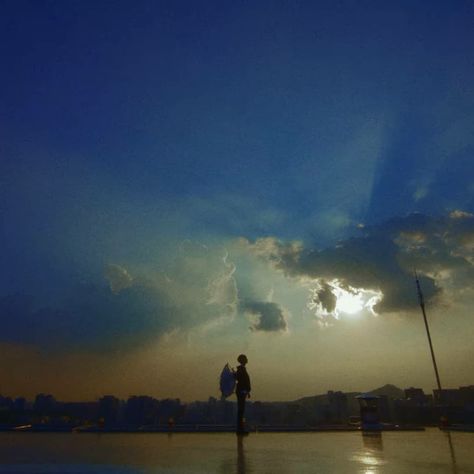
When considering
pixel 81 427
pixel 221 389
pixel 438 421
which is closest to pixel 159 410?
pixel 81 427

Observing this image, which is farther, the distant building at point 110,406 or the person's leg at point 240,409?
the distant building at point 110,406

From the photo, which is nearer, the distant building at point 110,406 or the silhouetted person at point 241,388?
the silhouetted person at point 241,388

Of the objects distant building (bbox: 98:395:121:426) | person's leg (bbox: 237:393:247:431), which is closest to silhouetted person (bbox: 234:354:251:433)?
person's leg (bbox: 237:393:247:431)

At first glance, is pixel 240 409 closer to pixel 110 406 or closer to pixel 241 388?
pixel 241 388

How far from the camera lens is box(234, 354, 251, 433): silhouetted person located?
41.2ft

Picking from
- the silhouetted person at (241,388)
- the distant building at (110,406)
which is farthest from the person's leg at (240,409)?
the distant building at (110,406)

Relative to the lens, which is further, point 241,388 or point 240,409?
point 241,388

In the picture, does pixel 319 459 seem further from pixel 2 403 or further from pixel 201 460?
pixel 2 403

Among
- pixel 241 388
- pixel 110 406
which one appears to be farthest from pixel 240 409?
pixel 110 406

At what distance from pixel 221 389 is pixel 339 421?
10999 mm

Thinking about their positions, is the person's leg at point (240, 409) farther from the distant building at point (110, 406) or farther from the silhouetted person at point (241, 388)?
the distant building at point (110, 406)

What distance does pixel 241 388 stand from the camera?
12797mm

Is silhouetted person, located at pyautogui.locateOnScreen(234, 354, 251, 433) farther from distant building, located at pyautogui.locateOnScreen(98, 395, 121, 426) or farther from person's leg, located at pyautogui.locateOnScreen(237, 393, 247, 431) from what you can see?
distant building, located at pyautogui.locateOnScreen(98, 395, 121, 426)

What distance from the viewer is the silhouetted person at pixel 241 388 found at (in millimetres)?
12545
